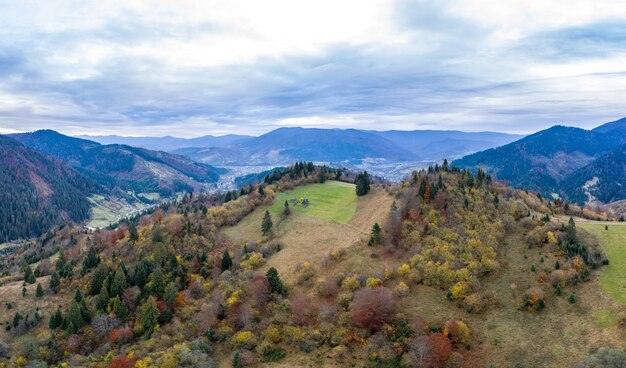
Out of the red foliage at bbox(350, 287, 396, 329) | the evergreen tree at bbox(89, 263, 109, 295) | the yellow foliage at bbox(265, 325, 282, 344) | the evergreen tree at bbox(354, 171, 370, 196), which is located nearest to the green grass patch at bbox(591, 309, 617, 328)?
the red foliage at bbox(350, 287, 396, 329)

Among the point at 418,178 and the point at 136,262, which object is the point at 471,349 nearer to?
the point at 418,178

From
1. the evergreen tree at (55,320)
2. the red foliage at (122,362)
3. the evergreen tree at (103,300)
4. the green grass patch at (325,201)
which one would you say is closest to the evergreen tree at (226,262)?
the evergreen tree at (103,300)

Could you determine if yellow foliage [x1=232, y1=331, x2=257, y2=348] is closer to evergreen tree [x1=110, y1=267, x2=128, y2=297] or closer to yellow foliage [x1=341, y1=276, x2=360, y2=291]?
yellow foliage [x1=341, y1=276, x2=360, y2=291]

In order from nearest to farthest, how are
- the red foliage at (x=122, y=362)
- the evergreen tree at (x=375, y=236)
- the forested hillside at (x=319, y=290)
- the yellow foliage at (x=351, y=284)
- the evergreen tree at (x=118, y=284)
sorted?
the forested hillside at (x=319, y=290), the red foliage at (x=122, y=362), the yellow foliage at (x=351, y=284), the evergreen tree at (x=118, y=284), the evergreen tree at (x=375, y=236)

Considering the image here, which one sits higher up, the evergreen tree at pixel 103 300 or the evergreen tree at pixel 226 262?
the evergreen tree at pixel 226 262

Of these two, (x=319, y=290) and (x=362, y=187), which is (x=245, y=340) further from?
(x=362, y=187)

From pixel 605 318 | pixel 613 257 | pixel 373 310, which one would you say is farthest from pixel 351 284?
pixel 613 257

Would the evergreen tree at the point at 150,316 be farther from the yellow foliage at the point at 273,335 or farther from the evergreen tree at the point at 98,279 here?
the yellow foliage at the point at 273,335
